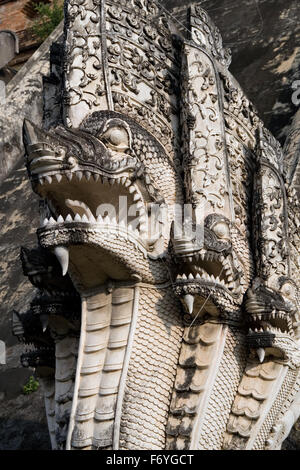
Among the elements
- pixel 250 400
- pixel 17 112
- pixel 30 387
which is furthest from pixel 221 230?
pixel 17 112

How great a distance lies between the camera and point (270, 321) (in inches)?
219

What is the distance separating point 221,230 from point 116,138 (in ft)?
2.39

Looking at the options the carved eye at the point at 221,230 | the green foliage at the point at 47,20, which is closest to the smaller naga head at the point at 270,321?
the carved eye at the point at 221,230

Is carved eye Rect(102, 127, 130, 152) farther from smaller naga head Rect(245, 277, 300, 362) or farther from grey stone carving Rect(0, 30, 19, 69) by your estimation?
grey stone carving Rect(0, 30, 19, 69)

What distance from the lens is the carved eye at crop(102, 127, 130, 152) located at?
17.9ft

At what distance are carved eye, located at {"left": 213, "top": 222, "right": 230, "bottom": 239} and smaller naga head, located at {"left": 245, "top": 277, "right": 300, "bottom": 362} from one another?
1.04 ft

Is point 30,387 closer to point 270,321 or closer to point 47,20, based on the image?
point 270,321

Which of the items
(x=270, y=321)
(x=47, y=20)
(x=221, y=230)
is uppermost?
(x=47, y=20)

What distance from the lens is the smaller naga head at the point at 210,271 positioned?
534 centimetres

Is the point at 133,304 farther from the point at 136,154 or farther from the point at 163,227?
the point at 136,154

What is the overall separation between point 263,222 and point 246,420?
110 centimetres

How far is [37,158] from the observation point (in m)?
5.12

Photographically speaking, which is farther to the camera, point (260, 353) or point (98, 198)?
point (260, 353)
